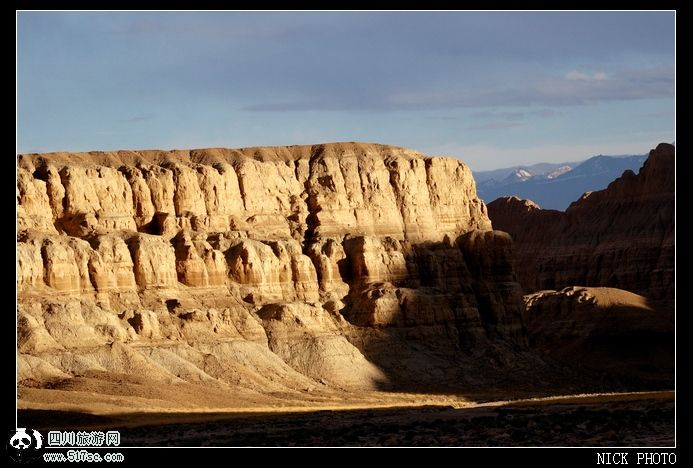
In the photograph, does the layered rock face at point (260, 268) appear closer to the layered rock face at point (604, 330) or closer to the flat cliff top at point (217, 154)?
the flat cliff top at point (217, 154)

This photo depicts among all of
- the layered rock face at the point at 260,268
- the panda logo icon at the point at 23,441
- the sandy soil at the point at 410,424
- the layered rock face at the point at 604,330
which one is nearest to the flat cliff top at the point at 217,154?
the layered rock face at the point at 260,268

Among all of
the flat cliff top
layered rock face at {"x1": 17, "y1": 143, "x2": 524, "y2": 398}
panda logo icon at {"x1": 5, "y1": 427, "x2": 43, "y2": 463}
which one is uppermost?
the flat cliff top

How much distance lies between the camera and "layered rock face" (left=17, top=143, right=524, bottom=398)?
111 metres

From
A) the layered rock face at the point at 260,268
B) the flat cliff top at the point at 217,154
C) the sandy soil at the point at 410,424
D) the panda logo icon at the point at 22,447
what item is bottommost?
the sandy soil at the point at 410,424

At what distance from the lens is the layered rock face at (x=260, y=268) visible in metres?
111

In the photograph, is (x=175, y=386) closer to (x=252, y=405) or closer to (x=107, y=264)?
(x=252, y=405)

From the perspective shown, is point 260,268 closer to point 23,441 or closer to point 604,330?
point 604,330

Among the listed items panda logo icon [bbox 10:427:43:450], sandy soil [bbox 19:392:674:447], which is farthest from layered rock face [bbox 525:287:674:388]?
panda logo icon [bbox 10:427:43:450]

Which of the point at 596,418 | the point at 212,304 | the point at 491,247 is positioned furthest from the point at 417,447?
the point at 491,247

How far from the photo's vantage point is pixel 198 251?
399 feet

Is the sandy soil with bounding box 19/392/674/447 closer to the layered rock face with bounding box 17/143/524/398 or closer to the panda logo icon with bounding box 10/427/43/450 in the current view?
the panda logo icon with bounding box 10/427/43/450

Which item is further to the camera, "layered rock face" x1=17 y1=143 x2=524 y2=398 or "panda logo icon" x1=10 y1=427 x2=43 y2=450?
"layered rock face" x1=17 y1=143 x2=524 y2=398

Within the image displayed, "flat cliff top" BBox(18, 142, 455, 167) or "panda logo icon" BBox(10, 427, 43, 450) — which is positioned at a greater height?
"flat cliff top" BBox(18, 142, 455, 167)
